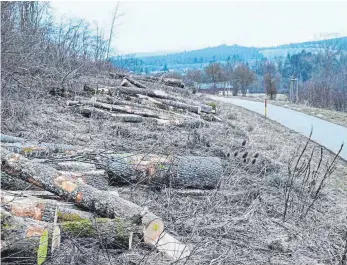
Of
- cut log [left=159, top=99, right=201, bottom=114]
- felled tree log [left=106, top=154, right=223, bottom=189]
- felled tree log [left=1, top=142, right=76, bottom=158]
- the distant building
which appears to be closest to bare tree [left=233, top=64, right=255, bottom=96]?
the distant building

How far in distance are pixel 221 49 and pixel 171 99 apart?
157m

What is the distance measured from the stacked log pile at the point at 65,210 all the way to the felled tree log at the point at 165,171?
11 cm

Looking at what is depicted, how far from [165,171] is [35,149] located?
179 centimetres

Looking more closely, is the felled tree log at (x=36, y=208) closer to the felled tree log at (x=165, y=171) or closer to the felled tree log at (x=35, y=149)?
the felled tree log at (x=165, y=171)

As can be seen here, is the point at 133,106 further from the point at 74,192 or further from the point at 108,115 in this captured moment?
the point at 74,192

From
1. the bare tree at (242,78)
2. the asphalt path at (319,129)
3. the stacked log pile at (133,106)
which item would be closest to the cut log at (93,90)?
the stacked log pile at (133,106)

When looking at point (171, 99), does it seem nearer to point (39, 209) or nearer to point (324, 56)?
point (39, 209)

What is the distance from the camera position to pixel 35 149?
6672 mm

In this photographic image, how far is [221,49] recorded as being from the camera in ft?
563

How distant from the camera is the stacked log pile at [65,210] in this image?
393 cm

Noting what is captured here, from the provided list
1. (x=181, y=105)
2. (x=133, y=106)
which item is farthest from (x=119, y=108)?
(x=181, y=105)

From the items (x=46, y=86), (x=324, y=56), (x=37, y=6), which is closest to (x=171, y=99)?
(x=46, y=86)

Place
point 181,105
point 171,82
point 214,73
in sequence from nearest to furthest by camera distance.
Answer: point 181,105
point 171,82
point 214,73

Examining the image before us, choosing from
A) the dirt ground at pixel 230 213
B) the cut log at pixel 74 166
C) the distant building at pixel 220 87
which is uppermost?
the cut log at pixel 74 166
